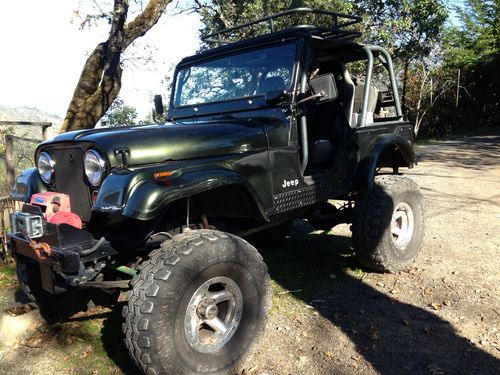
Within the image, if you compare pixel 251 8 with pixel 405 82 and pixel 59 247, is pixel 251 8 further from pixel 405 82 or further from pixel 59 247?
pixel 59 247

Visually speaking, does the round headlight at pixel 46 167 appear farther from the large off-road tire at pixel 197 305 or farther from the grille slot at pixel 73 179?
the large off-road tire at pixel 197 305

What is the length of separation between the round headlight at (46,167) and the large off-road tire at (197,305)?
1041 mm

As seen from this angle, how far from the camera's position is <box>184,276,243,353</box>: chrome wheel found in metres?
2.56

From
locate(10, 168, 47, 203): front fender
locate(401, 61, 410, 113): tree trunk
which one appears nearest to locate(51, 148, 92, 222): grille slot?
locate(10, 168, 47, 203): front fender

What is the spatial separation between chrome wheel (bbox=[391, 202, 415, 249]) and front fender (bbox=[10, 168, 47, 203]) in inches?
125

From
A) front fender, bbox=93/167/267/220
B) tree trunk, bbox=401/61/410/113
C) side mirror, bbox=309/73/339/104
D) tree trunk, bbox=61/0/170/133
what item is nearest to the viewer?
front fender, bbox=93/167/267/220

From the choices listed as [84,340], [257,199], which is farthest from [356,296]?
[84,340]

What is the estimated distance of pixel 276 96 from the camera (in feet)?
10.8

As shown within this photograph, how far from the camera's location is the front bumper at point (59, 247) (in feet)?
7.79

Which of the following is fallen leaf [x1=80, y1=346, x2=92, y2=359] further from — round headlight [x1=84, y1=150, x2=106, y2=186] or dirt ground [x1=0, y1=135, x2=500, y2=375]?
round headlight [x1=84, y1=150, x2=106, y2=186]

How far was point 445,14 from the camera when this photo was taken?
15.8 m

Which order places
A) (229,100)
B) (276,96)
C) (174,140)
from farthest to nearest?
(229,100) < (276,96) < (174,140)

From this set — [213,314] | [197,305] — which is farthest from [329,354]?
[197,305]

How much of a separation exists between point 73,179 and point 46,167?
36cm
